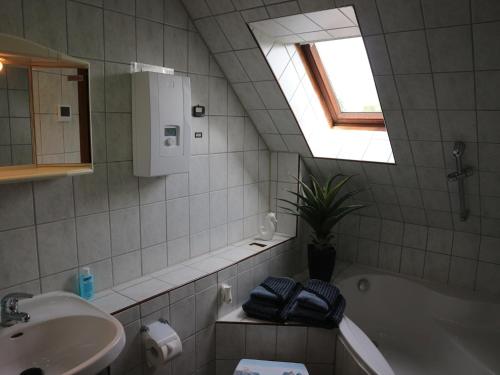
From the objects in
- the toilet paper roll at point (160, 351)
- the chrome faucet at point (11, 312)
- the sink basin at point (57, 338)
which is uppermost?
the chrome faucet at point (11, 312)

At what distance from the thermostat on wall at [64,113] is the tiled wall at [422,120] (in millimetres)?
946

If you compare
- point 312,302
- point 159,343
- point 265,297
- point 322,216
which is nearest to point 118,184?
point 159,343

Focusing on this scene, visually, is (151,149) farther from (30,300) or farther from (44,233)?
(30,300)

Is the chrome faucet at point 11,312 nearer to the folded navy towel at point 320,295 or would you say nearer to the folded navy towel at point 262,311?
the folded navy towel at point 262,311

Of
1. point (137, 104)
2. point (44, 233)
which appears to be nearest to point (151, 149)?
point (137, 104)

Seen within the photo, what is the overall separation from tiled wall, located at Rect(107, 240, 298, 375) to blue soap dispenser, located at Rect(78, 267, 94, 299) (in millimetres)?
217

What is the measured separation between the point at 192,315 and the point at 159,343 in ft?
1.12

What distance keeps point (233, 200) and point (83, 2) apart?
1.47 m

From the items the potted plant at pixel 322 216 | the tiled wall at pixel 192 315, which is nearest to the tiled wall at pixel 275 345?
the tiled wall at pixel 192 315

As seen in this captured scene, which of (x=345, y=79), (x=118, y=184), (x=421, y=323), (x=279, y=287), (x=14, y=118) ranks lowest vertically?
(x=421, y=323)

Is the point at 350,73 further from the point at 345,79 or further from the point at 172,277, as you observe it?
the point at 172,277

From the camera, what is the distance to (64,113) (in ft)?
5.57

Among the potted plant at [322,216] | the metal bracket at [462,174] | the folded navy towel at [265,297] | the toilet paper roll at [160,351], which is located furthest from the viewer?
the potted plant at [322,216]

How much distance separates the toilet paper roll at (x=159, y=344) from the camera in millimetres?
1823
